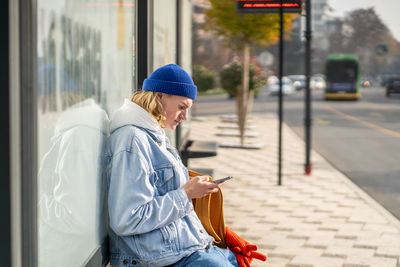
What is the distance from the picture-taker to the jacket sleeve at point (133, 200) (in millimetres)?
2518

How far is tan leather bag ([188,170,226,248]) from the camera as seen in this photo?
9.84 ft

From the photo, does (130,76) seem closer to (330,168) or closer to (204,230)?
(204,230)

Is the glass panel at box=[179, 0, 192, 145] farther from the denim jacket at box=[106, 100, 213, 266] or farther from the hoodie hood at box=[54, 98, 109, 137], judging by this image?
the denim jacket at box=[106, 100, 213, 266]

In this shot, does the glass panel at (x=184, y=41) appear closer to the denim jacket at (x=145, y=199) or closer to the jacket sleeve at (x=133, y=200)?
the denim jacket at (x=145, y=199)

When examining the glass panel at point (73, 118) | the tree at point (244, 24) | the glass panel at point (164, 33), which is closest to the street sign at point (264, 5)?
the glass panel at point (164, 33)

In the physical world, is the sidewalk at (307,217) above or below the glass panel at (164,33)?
below

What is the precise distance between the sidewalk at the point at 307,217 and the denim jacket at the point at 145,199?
7.90ft

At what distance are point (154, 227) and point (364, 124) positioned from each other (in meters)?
21.1

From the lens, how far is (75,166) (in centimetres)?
254

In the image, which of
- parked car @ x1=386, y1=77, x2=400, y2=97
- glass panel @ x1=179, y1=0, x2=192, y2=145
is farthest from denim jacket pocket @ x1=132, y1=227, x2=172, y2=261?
parked car @ x1=386, y1=77, x2=400, y2=97

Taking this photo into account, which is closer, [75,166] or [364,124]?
[75,166]

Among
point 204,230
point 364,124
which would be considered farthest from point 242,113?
point 204,230
